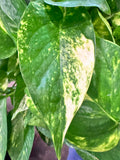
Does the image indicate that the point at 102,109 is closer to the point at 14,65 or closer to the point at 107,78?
the point at 107,78

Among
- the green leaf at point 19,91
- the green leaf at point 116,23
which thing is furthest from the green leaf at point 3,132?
the green leaf at point 116,23

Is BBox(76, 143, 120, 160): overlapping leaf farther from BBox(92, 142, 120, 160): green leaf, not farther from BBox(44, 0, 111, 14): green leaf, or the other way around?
BBox(44, 0, 111, 14): green leaf

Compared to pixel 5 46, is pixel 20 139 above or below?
below

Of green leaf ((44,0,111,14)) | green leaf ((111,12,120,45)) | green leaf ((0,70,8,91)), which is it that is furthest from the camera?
green leaf ((0,70,8,91))

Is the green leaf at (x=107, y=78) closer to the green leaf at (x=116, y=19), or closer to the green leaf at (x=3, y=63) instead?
the green leaf at (x=116, y=19)

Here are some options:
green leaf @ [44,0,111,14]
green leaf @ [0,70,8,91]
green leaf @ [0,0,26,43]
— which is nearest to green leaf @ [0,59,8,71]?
green leaf @ [0,70,8,91]

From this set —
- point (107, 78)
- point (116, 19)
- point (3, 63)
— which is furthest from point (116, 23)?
point (3, 63)

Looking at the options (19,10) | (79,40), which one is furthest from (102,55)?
(19,10)
